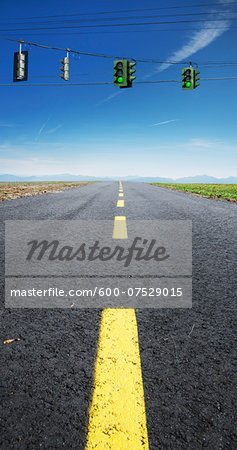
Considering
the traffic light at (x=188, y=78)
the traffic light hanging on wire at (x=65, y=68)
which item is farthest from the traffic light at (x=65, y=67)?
the traffic light at (x=188, y=78)

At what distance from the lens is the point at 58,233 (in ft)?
12.5

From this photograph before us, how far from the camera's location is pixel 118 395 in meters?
0.98

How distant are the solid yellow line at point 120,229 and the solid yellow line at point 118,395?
88.1 inches

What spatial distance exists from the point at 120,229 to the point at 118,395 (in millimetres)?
3200

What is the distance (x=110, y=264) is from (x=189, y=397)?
166 centimetres

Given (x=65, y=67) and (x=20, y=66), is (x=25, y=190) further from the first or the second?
(x=65, y=67)

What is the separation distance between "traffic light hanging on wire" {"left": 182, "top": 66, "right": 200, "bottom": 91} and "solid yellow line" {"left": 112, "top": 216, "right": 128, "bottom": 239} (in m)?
12.1

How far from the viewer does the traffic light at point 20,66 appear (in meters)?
11.3

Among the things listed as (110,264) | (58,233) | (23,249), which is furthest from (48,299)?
(58,233)

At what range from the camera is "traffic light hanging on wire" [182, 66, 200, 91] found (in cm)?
1334

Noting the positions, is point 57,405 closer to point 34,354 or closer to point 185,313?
point 34,354

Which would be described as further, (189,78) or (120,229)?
(189,78)

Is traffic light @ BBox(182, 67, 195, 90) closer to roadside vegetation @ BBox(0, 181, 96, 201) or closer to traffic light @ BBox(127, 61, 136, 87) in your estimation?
traffic light @ BBox(127, 61, 136, 87)

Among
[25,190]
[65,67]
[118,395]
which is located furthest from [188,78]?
[118,395]
